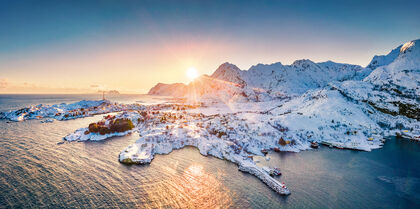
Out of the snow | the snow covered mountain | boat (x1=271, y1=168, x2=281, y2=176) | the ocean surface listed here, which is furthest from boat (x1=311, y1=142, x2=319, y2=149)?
the snow covered mountain

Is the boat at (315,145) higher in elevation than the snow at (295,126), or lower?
lower

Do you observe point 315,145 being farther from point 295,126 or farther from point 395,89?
point 395,89

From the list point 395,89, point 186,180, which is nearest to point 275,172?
point 186,180

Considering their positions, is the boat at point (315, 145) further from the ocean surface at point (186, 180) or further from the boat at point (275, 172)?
the boat at point (275, 172)

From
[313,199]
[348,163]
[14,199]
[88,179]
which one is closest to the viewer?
[14,199]

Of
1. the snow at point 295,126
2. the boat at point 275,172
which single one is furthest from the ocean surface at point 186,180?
the snow at point 295,126

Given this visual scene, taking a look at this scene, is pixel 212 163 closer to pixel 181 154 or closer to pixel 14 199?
pixel 181 154

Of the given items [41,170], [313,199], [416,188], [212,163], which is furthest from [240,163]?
[41,170]

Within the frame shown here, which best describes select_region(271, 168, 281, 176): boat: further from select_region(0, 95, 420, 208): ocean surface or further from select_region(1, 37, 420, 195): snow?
select_region(1, 37, 420, 195): snow
